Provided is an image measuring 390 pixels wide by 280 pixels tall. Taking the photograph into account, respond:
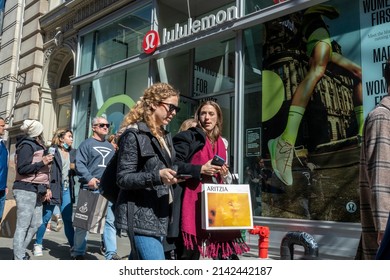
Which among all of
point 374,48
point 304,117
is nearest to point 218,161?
point 304,117

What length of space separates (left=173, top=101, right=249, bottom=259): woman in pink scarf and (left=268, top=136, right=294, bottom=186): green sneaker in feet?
10.4

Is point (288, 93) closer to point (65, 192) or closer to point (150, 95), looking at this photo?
point (65, 192)

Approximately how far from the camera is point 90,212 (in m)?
4.89

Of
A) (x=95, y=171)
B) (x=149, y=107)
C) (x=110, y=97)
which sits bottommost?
(x=95, y=171)

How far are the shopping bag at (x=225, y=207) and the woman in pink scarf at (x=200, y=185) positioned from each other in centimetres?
11

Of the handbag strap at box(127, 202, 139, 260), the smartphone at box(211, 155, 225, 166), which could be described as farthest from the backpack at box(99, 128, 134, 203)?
the smartphone at box(211, 155, 225, 166)

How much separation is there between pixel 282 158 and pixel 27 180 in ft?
12.8

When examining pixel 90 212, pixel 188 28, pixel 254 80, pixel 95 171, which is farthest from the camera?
pixel 188 28

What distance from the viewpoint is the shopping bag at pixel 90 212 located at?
4852 millimetres

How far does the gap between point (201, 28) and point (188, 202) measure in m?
5.77

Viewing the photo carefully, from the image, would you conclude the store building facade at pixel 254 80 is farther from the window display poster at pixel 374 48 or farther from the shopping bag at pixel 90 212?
the shopping bag at pixel 90 212

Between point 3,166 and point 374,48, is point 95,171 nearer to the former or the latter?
point 3,166

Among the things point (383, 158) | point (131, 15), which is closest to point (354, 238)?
point (383, 158)
